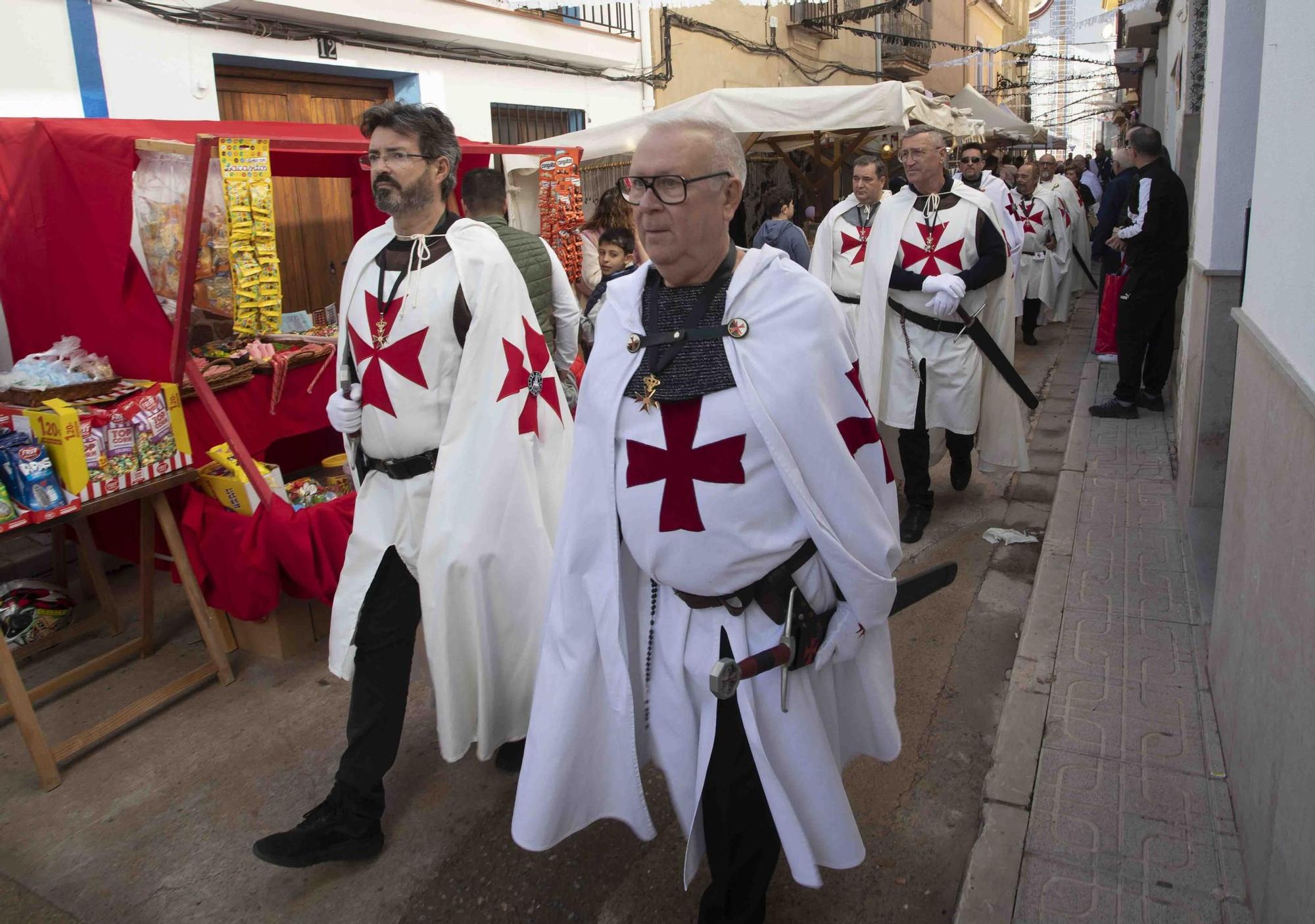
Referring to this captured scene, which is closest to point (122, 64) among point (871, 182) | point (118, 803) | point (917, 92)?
point (871, 182)

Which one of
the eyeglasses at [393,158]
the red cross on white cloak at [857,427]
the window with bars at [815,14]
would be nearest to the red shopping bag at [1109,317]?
the eyeglasses at [393,158]

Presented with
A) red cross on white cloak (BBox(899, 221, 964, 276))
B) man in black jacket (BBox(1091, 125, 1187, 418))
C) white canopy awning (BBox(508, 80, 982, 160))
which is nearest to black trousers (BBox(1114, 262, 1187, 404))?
man in black jacket (BBox(1091, 125, 1187, 418))

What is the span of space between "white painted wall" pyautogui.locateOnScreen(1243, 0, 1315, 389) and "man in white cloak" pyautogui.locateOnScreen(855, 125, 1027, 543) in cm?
211

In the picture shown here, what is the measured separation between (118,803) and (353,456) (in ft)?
4.66

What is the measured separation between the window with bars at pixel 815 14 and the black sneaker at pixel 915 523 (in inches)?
547

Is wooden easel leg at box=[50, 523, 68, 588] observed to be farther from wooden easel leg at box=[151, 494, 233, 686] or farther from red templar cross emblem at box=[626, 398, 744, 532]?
red templar cross emblem at box=[626, 398, 744, 532]

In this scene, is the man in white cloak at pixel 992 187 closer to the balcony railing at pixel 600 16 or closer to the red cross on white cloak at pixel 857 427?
the balcony railing at pixel 600 16

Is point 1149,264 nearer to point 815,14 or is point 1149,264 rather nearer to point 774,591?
point 774,591

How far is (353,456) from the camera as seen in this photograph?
3156 millimetres

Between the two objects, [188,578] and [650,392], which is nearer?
[650,392]

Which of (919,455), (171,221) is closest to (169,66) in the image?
(171,221)

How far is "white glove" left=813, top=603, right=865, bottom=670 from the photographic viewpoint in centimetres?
212

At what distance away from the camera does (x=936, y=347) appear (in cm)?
519

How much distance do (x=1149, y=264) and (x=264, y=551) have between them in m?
5.98
